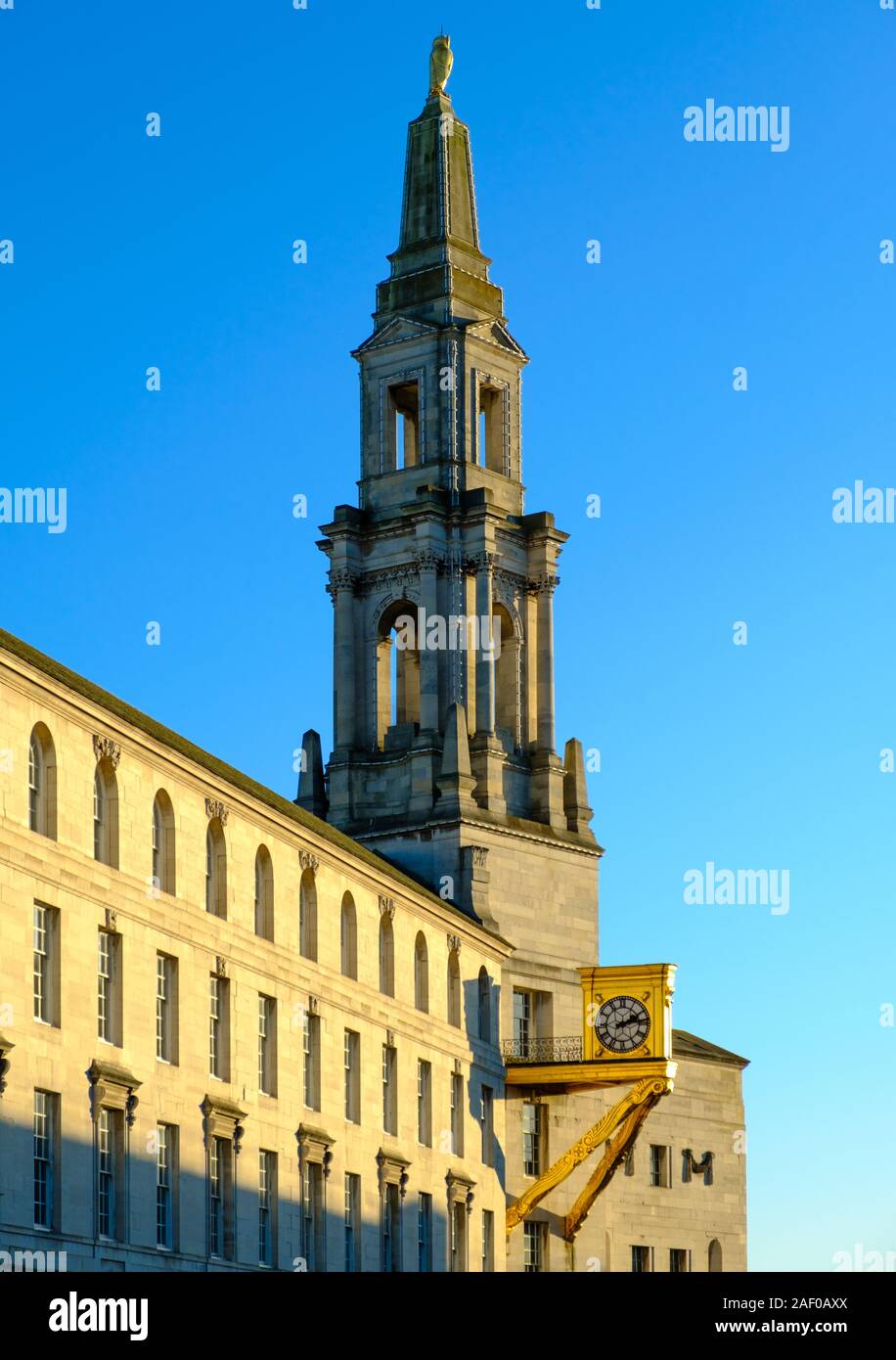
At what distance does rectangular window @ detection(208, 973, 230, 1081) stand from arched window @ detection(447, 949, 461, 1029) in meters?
17.3

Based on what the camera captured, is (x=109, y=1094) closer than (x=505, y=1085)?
Yes

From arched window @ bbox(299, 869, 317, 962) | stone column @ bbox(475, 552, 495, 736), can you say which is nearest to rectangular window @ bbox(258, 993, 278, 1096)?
arched window @ bbox(299, 869, 317, 962)

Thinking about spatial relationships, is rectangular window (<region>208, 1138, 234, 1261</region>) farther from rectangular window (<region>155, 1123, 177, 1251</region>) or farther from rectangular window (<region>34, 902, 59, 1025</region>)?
rectangular window (<region>34, 902, 59, 1025</region>)

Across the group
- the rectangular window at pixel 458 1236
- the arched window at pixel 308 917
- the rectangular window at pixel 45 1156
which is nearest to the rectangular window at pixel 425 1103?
the rectangular window at pixel 458 1236

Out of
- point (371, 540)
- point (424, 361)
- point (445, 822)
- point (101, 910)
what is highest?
point (424, 361)

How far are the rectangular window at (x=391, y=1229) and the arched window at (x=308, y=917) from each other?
7747 mm

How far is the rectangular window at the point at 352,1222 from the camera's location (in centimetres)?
7175

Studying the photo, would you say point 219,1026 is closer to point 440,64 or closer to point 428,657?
point 428,657

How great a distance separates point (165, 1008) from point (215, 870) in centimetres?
491
